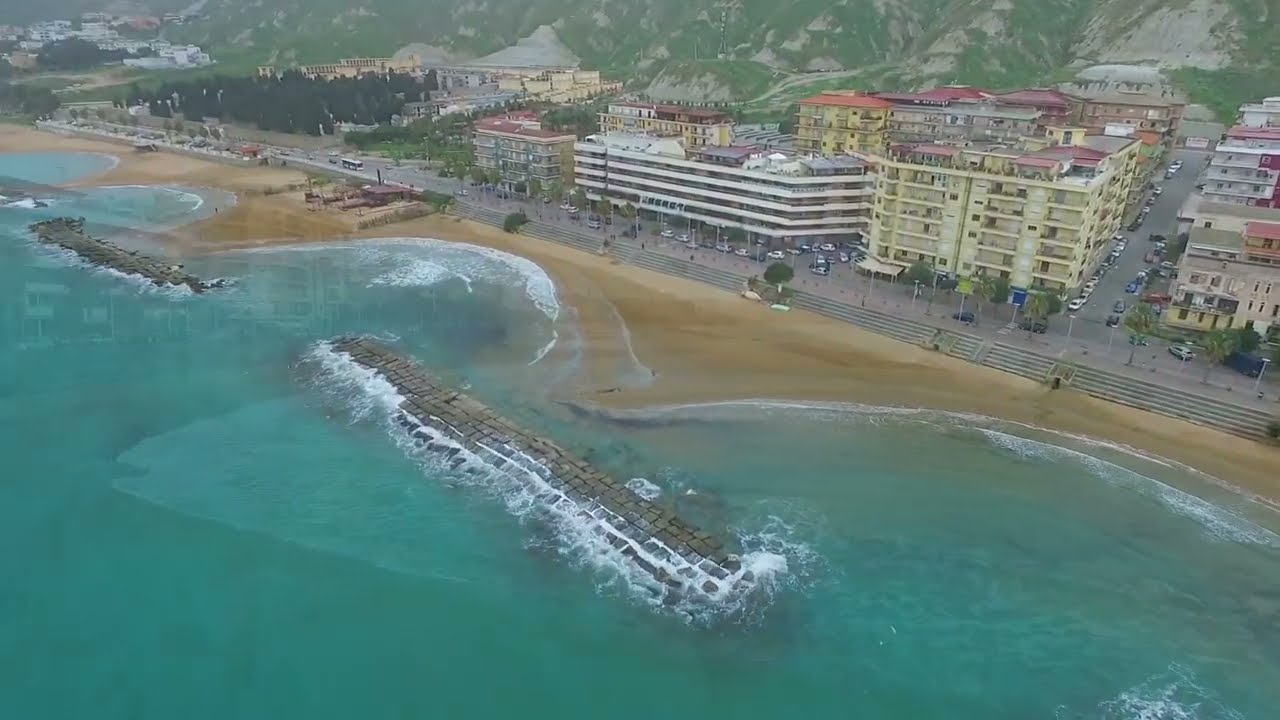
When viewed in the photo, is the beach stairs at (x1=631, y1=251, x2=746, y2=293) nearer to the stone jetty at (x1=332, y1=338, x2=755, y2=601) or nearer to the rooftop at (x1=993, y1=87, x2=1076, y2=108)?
the stone jetty at (x1=332, y1=338, x2=755, y2=601)

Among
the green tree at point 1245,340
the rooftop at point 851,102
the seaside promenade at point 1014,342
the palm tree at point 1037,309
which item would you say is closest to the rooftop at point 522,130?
the seaside promenade at point 1014,342

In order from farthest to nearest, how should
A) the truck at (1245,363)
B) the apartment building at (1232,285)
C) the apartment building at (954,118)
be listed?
the apartment building at (954,118), the apartment building at (1232,285), the truck at (1245,363)

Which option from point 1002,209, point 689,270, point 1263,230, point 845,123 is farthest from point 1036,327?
point 845,123

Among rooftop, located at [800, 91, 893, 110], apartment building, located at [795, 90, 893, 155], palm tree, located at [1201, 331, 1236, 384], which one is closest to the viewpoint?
palm tree, located at [1201, 331, 1236, 384]

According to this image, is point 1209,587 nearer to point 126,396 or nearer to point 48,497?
point 48,497

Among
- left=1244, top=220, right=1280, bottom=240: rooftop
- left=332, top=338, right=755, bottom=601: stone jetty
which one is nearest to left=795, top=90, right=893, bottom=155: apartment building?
left=1244, top=220, right=1280, bottom=240: rooftop

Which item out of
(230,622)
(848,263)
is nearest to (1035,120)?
(848,263)

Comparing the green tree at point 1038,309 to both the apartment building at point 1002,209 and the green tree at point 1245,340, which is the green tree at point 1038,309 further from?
the green tree at point 1245,340
